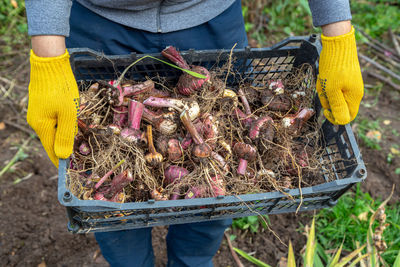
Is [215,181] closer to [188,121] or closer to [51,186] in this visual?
[188,121]

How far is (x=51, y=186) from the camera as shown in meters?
2.54

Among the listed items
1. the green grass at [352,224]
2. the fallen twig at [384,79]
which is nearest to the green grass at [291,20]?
the fallen twig at [384,79]

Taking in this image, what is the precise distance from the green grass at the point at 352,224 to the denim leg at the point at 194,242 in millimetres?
822

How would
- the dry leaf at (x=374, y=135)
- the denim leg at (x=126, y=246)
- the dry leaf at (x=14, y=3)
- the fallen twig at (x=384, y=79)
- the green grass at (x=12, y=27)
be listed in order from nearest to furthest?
the denim leg at (x=126, y=246) < the dry leaf at (x=374, y=135) < the fallen twig at (x=384, y=79) < the green grass at (x=12, y=27) < the dry leaf at (x=14, y=3)

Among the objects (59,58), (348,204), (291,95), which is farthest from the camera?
(348,204)

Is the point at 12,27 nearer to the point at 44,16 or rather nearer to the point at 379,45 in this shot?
the point at 44,16

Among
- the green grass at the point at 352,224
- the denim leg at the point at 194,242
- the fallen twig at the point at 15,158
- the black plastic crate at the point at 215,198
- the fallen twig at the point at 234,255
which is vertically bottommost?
the green grass at the point at 352,224

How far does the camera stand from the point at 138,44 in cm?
169

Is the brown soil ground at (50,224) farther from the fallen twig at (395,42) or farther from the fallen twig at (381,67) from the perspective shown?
the fallen twig at (395,42)

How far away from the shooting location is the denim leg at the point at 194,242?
1.90 metres

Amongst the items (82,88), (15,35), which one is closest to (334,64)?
(82,88)

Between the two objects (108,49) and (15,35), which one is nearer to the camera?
(108,49)

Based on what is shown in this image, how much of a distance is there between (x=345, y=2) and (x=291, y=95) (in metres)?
0.53

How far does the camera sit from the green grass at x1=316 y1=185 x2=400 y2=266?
224 centimetres
